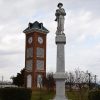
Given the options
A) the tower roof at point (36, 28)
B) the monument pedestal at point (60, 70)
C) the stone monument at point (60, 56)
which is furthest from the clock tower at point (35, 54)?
the monument pedestal at point (60, 70)

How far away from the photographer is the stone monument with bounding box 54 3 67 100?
20391mm

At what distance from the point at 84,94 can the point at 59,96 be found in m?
13.6

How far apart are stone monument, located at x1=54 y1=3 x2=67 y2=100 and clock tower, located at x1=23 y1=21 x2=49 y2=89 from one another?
55.5 metres

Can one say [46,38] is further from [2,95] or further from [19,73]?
[2,95]

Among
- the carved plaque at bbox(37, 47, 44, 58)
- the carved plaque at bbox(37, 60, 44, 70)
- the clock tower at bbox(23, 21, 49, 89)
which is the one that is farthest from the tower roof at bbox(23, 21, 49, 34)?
the carved plaque at bbox(37, 60, 44, 70)

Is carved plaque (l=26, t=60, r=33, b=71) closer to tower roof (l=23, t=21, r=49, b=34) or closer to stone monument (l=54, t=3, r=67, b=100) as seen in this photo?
tower roof (l=23, t=21, r=49, b=34)

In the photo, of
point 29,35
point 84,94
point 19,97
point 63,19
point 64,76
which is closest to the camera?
point 64,76

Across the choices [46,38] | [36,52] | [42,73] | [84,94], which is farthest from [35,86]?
[84,94]

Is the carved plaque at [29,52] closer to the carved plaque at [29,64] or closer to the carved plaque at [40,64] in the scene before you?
the carved plaque at [29,64]

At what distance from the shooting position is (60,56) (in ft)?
68.1

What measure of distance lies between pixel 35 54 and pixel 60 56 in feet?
189

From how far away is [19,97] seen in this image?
2408cm

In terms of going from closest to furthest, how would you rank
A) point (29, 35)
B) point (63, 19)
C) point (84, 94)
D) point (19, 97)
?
point (63, 19)
point (19, 97)
point (84, 94)
point (29, 35)

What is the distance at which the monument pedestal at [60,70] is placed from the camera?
20.3m
